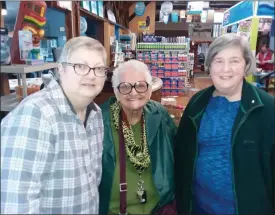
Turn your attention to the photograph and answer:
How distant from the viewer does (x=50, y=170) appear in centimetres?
77

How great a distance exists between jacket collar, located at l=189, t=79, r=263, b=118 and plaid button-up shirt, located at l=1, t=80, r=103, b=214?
564mm

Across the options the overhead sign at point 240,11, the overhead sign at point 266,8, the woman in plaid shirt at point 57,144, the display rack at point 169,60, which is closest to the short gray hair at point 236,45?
the overhead sign at point 266,8

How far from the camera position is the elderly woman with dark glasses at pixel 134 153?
1.07 m

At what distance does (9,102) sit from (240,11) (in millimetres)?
1437

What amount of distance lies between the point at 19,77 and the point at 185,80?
4759mm

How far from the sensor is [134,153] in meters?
1.12

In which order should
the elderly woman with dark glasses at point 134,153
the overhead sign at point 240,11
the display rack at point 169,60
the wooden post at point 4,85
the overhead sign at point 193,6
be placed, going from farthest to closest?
→ the display rack at point 169,60 → the overhead sign at point 193,6 → the overhead sign at point 240,11 → the elderly woman with dark glasses at point 134,153 → the wooden post at point 4,85

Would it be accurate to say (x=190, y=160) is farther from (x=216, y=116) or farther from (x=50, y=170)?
(x=50, y=170)

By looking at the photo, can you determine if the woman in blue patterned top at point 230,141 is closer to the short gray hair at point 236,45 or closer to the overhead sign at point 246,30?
the short gray hair at point 236,45

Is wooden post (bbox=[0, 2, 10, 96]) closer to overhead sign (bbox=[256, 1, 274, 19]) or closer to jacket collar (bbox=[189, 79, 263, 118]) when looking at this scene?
jacket collar (bbox=[189, 79, 263, 118])

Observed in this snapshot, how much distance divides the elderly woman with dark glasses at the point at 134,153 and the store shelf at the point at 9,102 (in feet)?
1.33

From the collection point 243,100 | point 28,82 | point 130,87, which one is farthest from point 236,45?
point 28,82

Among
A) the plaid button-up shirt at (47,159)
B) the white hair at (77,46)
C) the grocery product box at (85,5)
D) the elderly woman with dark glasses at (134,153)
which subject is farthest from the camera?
the grocery product box at (85,5)

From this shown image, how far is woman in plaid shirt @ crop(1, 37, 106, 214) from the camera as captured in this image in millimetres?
703
